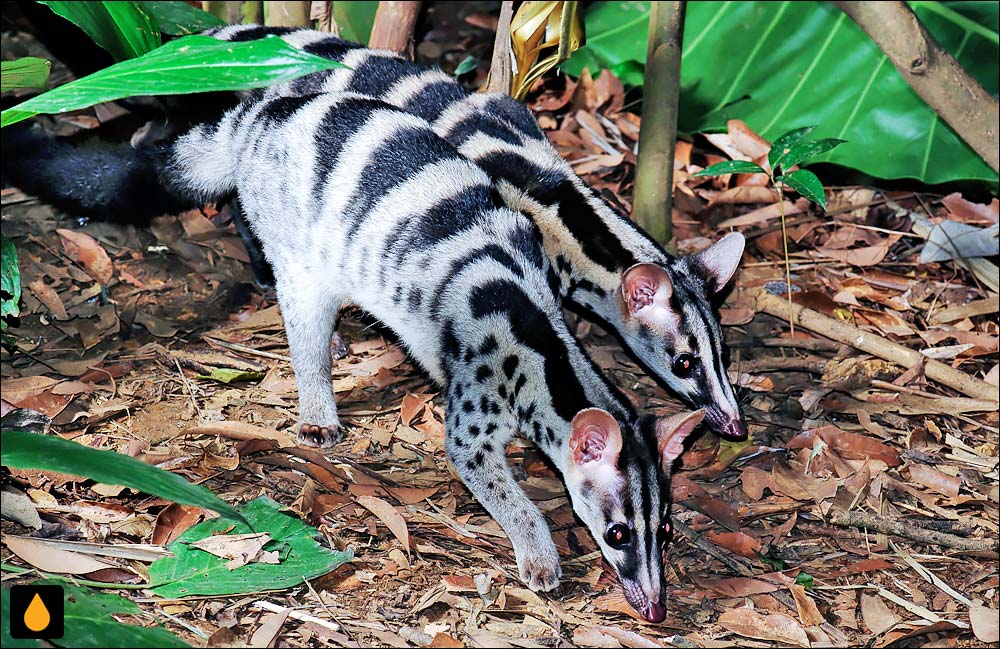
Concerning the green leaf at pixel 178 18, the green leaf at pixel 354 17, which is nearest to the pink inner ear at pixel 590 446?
the green leaf at pixel 178 18

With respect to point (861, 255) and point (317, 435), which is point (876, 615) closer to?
point (317, 435)

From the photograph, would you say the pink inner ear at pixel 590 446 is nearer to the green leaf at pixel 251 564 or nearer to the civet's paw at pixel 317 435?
the green leaf at pixel 251 564

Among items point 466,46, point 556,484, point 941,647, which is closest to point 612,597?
point 556,484

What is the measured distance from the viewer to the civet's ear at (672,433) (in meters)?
3.50

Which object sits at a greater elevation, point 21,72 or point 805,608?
point 21,72

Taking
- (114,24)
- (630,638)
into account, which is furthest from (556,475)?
(114,24)

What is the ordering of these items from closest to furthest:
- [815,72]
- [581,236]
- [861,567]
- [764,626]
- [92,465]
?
1. [92,465]
2. [764,626]
3. [861,567]
4. [581,236]
5. [815,72]

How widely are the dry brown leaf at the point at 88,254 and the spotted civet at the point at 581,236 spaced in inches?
43.0

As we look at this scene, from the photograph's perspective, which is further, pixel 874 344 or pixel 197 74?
pixel 874 344

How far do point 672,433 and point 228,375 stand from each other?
1848 millimetres

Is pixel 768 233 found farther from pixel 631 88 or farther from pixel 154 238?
pixel 154 238

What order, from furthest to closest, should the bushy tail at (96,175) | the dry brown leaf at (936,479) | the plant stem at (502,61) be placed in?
the plant stem at (502,61)
the bushy tail at (96,175)
the dry brown leaf at (936,479)

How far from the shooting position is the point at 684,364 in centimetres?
438

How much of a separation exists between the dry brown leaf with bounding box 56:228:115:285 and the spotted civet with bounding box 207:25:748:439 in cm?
109
